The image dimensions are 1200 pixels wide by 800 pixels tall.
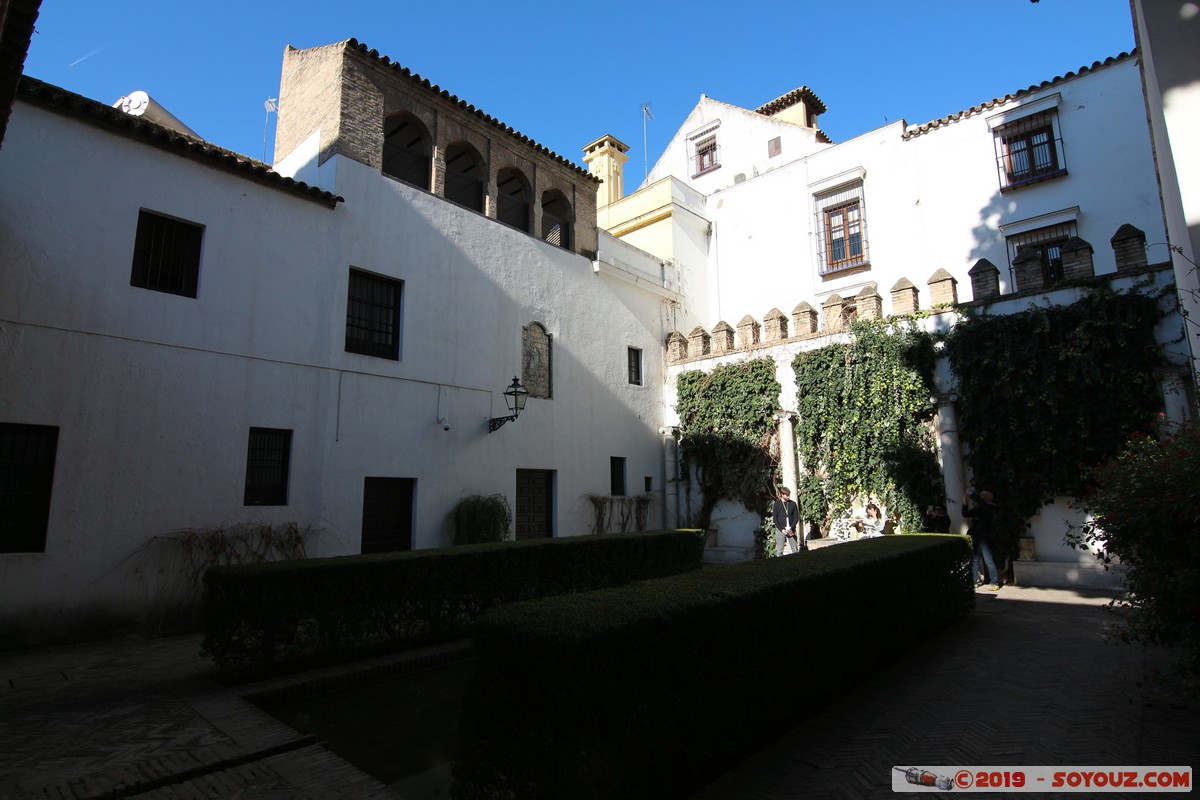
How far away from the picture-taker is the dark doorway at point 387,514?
1073cm

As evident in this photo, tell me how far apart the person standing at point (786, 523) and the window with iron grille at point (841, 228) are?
8263 mm

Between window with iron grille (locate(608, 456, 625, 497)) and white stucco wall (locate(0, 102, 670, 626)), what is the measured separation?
1.42 meters

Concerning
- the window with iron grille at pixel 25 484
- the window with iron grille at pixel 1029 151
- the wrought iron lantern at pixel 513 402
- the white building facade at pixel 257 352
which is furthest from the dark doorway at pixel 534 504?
the window with iron grille at pixel 1029 151

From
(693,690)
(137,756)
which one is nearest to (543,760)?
(693,690)

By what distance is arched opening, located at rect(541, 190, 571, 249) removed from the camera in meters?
15.6

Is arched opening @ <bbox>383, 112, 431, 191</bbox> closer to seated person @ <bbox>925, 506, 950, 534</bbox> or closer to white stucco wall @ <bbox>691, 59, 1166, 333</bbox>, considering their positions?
white stucco wall @ <bbox>691, 59, 1166, 333</bbox>

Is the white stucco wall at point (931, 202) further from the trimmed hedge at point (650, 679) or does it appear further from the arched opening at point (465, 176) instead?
the trimmed hedge at point (650, 679)

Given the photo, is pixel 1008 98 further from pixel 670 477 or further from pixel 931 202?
pixel 670 477

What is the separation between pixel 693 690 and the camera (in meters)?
3.70

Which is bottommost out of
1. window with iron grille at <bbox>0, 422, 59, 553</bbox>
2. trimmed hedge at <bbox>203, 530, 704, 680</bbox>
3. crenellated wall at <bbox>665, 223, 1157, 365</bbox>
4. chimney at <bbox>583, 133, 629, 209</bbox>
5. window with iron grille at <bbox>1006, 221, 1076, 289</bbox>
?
trimmed hedge at <bbox>203, 530, 704, 680</bbox>

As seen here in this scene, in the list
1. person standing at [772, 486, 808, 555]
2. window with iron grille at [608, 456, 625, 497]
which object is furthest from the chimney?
person standing at [772, 486, 808, 555]

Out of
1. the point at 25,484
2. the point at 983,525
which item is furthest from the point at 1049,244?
the point at 25,484

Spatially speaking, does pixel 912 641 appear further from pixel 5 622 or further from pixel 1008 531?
pixel 5 622

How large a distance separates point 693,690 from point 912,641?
4496mm
